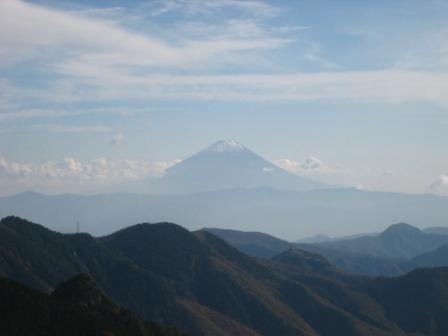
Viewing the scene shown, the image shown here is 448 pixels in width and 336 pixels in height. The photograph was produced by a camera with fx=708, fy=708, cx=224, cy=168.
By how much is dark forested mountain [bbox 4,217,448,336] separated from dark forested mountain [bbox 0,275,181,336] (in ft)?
147

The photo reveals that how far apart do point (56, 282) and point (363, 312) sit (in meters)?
83.7

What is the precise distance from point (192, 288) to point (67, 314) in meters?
95.7

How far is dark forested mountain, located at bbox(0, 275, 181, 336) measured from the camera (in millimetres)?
80875

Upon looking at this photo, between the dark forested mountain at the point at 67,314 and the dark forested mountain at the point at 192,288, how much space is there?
44800 millimetres

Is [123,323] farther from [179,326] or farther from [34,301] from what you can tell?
[179,326]

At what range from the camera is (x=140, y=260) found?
18550 centimetres

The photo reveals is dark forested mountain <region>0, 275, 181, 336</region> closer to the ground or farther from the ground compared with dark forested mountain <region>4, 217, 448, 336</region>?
farther from the ground

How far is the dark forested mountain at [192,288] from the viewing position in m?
155

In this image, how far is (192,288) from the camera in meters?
180

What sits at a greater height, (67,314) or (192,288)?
(67,314)

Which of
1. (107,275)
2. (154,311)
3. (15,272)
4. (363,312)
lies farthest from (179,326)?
(363,312)

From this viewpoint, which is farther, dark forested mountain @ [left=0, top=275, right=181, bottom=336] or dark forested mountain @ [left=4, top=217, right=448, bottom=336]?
dark forested mountain @ [left=4, top=217, right=448, bottom=336]

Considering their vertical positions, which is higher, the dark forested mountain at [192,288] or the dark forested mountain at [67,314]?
the dark forested mountain at [67,314]

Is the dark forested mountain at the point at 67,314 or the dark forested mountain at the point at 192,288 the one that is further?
the dark forested mountain at the point at 192,288
